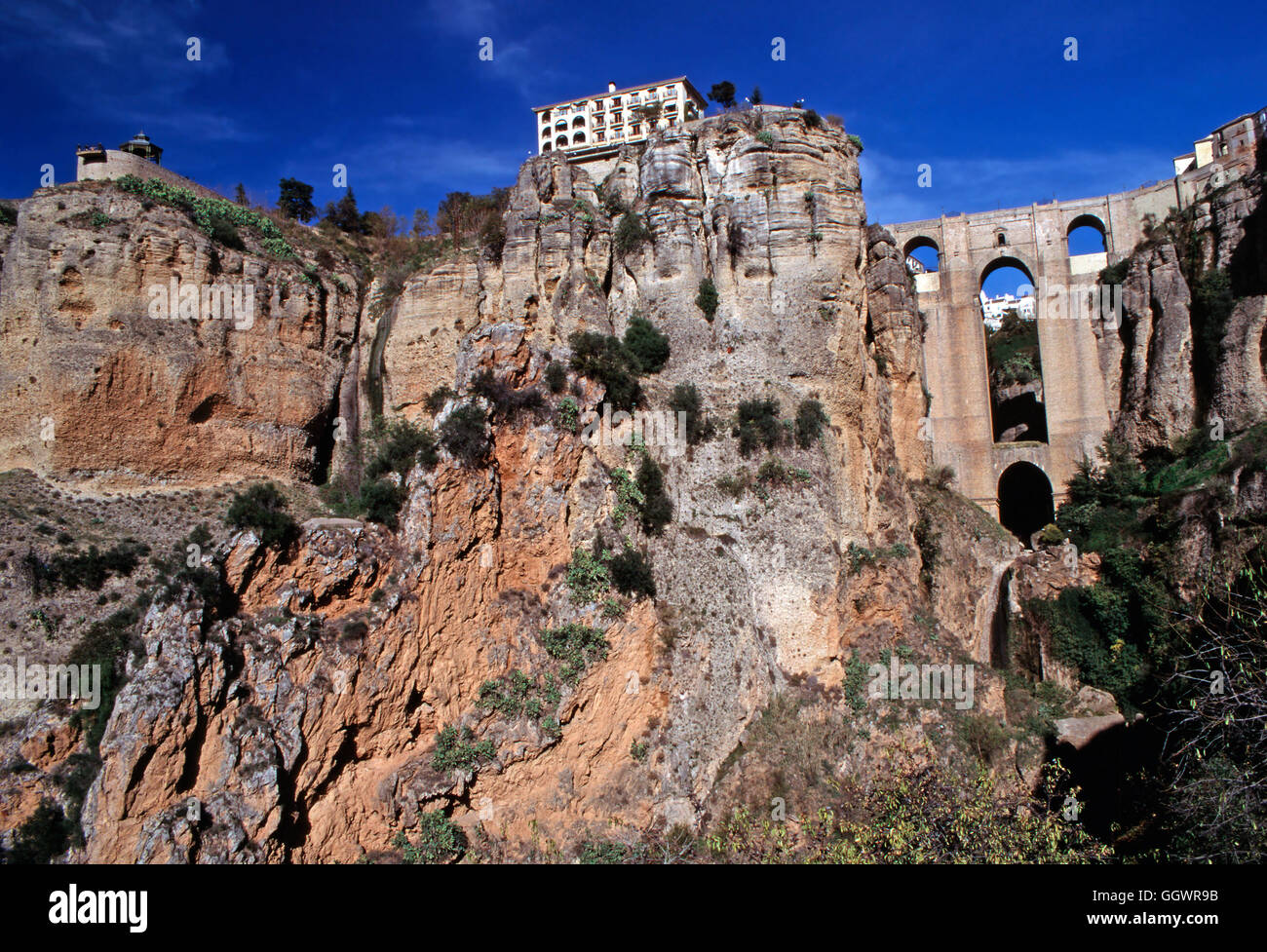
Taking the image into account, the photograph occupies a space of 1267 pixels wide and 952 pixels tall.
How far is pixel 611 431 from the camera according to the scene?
20000 mm

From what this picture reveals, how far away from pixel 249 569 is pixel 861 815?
40.0ft

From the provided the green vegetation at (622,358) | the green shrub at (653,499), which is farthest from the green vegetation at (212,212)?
the green shrub at (653,499)

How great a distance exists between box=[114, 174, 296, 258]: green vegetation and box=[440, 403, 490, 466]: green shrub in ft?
44.0

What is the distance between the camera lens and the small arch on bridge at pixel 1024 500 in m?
37.5

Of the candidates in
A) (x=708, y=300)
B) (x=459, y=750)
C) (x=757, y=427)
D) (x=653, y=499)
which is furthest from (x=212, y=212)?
(x=459, y=750)

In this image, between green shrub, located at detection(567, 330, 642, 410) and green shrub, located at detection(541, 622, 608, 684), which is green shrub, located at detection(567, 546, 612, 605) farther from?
green shrub, located at detection(567, 330, 642, 410)

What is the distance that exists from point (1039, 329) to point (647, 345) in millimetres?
22151

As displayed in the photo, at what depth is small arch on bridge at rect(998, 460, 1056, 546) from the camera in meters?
37.5

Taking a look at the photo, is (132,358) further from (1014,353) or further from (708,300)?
(1014,353)

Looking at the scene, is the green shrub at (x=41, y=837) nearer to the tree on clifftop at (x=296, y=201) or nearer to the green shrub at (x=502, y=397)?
the green shrub at (x=502, y=397)

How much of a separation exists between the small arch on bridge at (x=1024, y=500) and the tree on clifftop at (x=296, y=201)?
102ft

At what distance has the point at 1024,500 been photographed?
128ft

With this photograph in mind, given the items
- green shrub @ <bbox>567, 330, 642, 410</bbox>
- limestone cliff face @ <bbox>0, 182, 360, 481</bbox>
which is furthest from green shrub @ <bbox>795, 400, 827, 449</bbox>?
limestone cliff face @ <bbox>0, 182, 360, 481</bbox>
